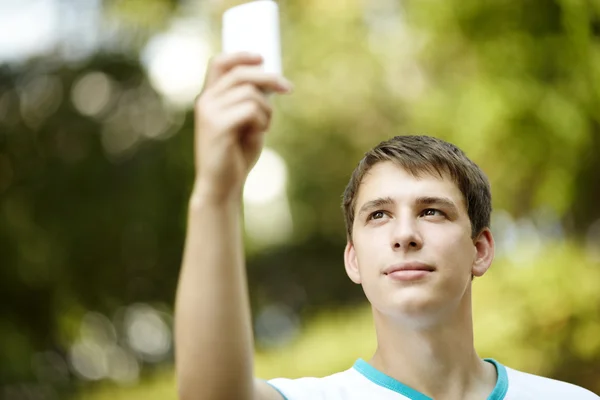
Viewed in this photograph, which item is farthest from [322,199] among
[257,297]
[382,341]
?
[382,341]

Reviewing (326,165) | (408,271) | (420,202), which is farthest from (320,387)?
(326,165)

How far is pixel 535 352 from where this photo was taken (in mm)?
3791

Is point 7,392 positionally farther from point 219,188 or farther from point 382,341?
point 219,188

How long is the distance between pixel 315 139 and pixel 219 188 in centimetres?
430

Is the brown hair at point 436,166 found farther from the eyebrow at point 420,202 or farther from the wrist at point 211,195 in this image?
the wrist at point 211,195

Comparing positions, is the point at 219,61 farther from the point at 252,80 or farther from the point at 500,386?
the point at 500,386

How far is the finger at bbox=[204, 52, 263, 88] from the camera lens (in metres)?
0.75

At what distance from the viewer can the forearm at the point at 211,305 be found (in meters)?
0.75

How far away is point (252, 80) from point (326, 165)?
14.3 ft

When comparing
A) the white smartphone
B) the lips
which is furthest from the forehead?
the white smartphone

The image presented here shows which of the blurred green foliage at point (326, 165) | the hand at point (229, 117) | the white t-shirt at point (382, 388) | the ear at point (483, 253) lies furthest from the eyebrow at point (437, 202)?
the blurred green foliage at point (326, 165)

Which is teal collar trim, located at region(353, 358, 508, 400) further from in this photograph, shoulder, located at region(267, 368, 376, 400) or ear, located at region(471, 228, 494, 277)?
ear, located at region(471, 228, 494, 277)

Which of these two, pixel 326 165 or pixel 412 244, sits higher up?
pixel 326 165

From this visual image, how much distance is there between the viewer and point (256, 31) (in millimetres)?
793
